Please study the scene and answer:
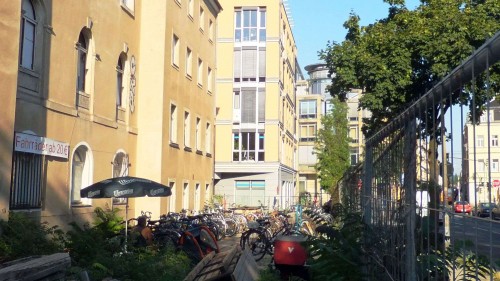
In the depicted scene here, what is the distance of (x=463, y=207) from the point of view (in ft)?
9.95

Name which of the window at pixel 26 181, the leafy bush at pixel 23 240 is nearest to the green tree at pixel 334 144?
the window at pixel 26 181

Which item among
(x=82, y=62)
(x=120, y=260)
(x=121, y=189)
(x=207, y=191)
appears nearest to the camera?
(x=120, y=260)

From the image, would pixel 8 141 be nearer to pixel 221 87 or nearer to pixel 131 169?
pixel 131 169

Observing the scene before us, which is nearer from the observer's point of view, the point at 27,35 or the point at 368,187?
the point at 368,187

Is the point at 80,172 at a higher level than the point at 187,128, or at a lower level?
lower

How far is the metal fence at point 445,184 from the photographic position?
269 centimetres

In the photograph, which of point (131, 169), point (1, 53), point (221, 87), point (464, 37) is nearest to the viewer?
point (1, 53)

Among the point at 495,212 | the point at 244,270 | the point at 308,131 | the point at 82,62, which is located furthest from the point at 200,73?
the point at 308,131

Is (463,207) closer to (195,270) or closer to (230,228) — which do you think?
(195,270)

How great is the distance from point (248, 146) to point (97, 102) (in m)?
27.8

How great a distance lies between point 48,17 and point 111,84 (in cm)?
480

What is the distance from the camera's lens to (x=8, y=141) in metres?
12.6

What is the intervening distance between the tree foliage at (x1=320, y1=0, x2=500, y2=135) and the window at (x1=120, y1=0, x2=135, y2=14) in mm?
6890

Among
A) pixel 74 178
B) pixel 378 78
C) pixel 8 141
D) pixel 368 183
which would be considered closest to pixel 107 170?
pixel 74 178
